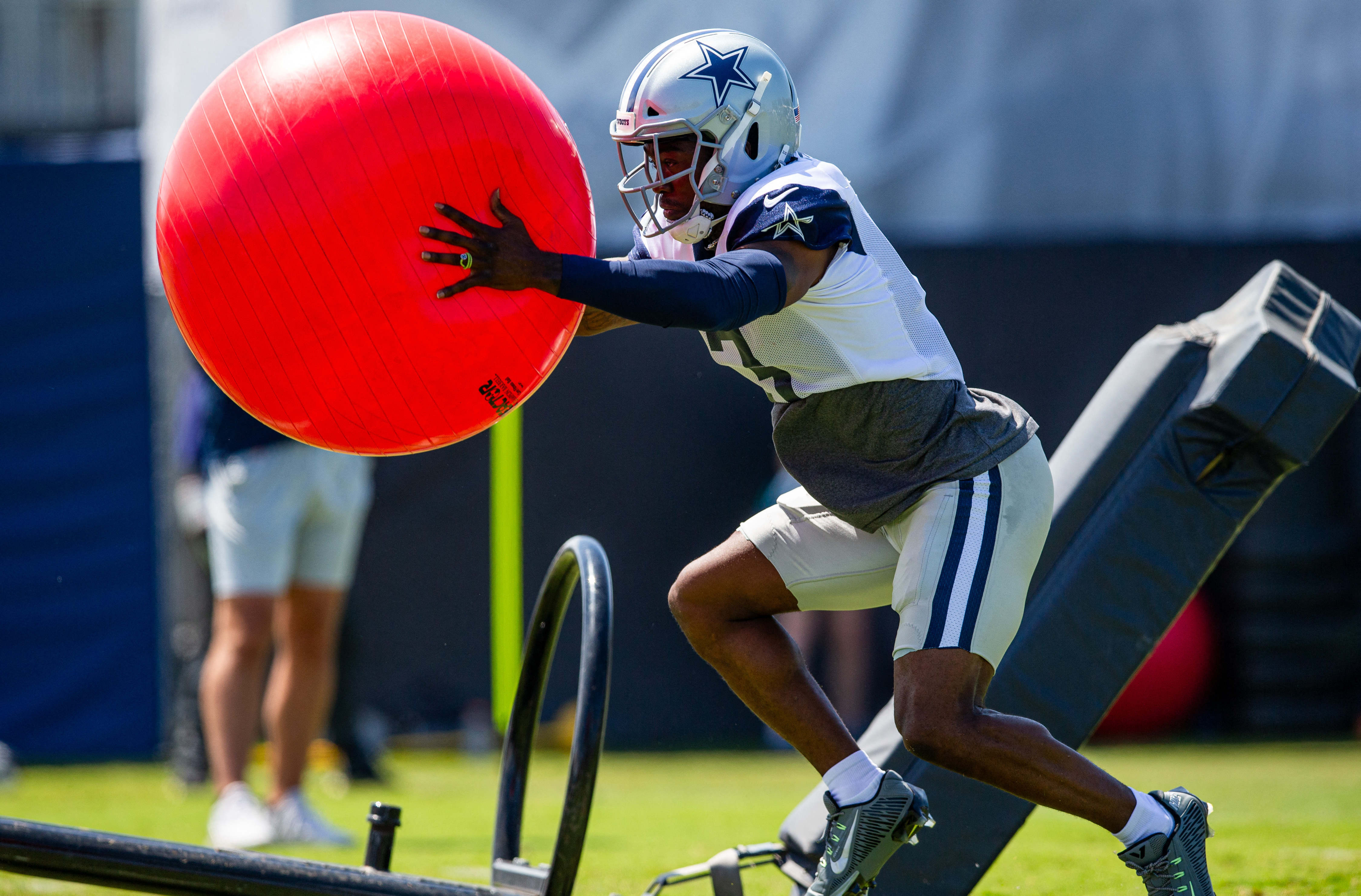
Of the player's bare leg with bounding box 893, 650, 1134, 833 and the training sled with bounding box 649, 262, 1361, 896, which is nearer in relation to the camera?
the player's bare leg with bounding box 893, 650, 1134, 833

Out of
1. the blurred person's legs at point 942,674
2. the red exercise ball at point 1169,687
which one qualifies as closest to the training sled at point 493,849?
the blurred person's legs at point 942,674

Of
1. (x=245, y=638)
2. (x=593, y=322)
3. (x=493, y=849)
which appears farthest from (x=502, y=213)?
(x=245, y=638)

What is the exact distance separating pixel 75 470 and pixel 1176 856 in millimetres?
6969

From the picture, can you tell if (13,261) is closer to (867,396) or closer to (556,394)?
(556,394)

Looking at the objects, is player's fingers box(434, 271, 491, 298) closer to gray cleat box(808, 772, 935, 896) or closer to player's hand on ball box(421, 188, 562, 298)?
player's hand on ball box(421, 188, 562, 298)

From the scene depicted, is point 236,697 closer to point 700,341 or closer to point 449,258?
point 449,258

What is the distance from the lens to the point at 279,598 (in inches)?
211

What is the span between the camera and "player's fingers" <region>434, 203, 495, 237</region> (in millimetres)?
2498

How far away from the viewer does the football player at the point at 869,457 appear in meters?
2.81

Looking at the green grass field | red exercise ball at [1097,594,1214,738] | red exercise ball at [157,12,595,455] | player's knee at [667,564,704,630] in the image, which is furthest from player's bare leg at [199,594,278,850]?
red exercise ball at [1097,594,1214,738]

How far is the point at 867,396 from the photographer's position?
2953 mm

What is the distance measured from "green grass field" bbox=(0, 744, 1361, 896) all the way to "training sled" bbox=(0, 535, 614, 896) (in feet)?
2.34

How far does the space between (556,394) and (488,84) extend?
6.03 metres

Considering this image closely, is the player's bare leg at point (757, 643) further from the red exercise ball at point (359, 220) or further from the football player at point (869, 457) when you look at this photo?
the red exercise ball at point (359, 220)
